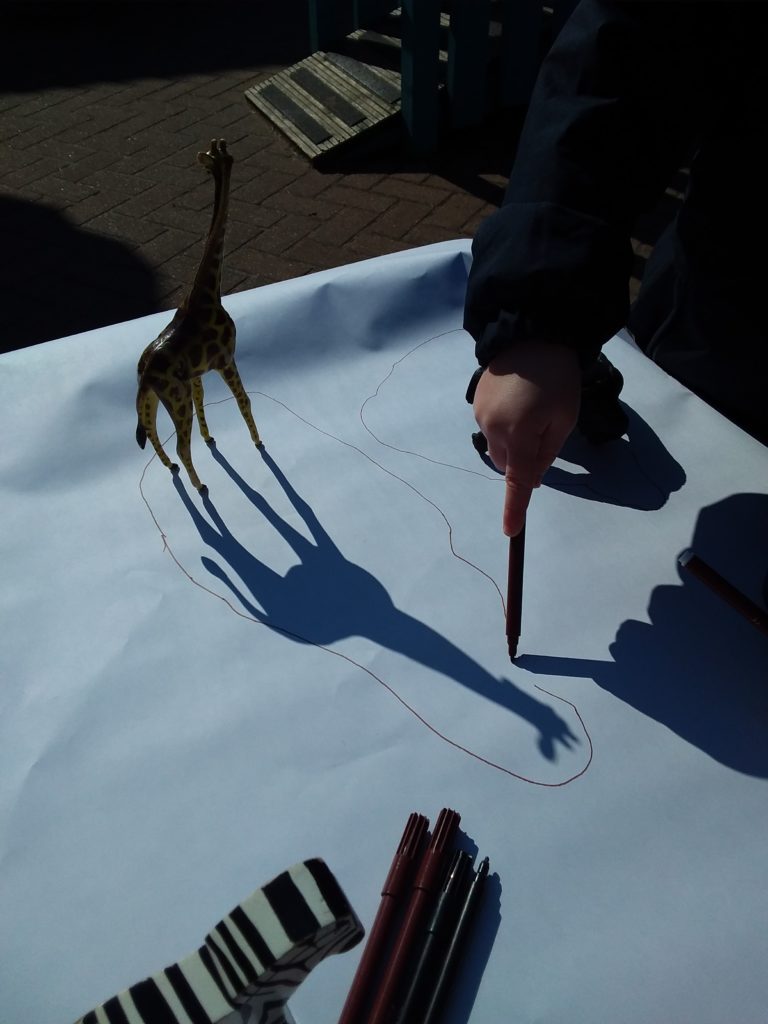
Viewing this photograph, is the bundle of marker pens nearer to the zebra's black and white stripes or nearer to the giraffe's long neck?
the zebra's black and white stripes

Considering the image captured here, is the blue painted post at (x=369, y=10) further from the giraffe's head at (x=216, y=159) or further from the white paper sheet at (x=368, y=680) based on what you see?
the giraffe's head at (x=216, y=159)

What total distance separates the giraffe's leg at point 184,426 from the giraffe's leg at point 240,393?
0.17 feet

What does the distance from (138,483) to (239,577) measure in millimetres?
183

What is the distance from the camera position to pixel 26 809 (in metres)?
0.67

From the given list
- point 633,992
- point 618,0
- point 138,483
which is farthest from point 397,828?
point 618,0

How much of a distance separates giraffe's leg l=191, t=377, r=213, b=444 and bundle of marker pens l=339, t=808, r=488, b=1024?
516mm

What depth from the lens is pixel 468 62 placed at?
266 centimetres

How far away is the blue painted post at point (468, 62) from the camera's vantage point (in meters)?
2.55

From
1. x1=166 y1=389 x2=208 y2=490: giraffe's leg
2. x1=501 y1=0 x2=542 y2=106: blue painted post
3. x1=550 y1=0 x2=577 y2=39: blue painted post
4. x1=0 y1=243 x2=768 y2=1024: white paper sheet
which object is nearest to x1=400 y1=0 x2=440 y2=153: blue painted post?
x1=501 y1=0 x2=542 y2=106: blue painted post

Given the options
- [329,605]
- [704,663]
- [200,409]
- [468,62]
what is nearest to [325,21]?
[468,62]

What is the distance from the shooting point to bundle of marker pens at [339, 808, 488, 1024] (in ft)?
1.86

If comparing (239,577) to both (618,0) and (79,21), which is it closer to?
(618,0)

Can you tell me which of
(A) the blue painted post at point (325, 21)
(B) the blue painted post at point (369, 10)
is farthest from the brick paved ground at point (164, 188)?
(B) the blue painted post at point (369, 10)

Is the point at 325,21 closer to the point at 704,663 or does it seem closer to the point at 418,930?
the point at 704,663
